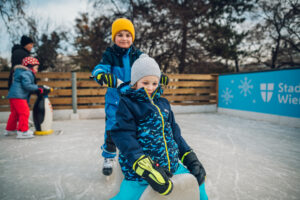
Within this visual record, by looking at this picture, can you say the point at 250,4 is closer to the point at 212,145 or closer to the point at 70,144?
the point at 212,145

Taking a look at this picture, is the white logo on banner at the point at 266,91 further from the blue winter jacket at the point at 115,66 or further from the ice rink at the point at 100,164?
the blue winter jacket at the point at 115,66

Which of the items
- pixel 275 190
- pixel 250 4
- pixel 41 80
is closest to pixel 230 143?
pixel 275 190

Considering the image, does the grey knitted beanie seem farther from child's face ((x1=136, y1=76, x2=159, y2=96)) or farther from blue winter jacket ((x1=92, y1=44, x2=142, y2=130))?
blue winter jacket ((x1=92, y1=44, x2=142, y2=130))

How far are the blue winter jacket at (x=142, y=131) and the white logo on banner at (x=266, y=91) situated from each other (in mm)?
4684

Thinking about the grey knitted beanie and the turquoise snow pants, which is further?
the grey knitted beanie

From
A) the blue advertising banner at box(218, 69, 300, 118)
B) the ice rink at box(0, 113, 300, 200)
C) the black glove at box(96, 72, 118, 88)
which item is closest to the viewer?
the black glove at box(96, 72, 118, 88)

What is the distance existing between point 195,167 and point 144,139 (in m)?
0.32

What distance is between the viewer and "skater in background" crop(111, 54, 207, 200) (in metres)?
0.88

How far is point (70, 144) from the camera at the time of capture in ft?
9.30

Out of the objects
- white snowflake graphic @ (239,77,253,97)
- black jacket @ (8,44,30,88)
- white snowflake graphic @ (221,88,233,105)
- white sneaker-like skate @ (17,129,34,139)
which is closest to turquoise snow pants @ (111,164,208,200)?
white sneaker-like skate @ (17,129,34,139)

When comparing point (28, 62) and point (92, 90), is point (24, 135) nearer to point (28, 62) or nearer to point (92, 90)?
point (28, 62)

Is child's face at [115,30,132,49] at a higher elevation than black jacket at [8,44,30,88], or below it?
below

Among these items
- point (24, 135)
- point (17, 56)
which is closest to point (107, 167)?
point (24, 135)

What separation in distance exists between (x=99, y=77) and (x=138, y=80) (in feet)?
1.49
